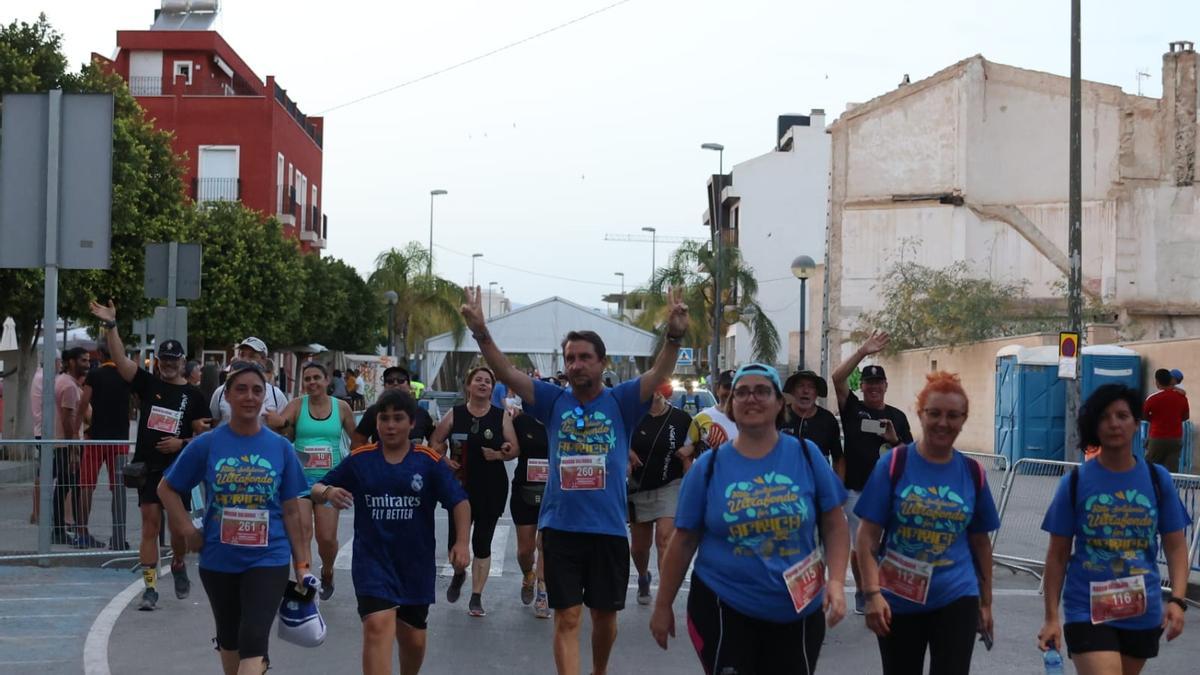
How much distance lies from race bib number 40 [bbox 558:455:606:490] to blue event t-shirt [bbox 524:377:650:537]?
17 mm

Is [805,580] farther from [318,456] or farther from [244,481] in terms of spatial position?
[318,456]

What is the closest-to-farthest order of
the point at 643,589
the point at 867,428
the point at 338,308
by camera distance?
the point at 867,428
the point at 643,589
the point at 338,308

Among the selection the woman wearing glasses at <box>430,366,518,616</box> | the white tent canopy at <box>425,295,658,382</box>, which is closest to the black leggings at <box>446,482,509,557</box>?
the woman wearing glasses at <box>430,366,518,616</box>

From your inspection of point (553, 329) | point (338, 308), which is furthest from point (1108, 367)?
point (338, 308)

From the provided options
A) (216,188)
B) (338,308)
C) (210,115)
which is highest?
(210,115)

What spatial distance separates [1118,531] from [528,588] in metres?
5.76

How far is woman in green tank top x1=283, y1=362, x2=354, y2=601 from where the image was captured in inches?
417

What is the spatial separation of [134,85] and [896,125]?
25910 millimetres

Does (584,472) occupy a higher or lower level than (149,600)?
higher

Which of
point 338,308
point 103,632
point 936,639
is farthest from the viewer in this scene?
point 338,308

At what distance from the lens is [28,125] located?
12.9 metres

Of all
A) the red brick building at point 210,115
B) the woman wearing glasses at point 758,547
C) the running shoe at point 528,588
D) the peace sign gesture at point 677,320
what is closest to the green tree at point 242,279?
the red brick building at point 210,115

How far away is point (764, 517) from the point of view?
531 cm

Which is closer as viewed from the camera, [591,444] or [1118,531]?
[1118,531]
